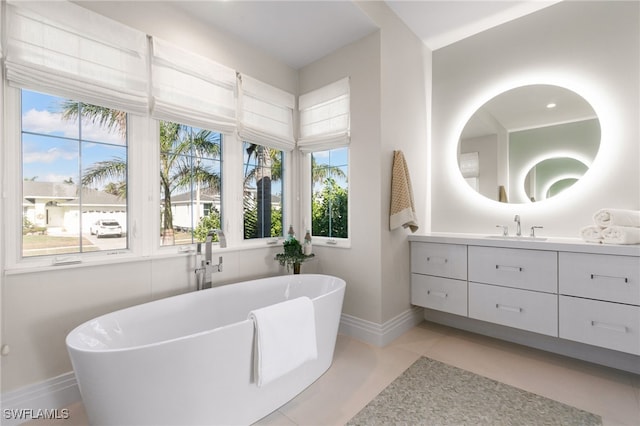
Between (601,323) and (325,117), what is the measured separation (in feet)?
8.62

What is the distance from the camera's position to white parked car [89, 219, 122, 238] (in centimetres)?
191

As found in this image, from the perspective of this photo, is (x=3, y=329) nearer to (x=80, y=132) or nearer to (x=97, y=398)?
(x=97, y=398)

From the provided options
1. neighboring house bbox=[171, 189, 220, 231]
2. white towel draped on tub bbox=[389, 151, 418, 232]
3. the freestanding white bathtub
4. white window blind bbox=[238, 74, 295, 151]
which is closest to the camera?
the freestanding white bathtub

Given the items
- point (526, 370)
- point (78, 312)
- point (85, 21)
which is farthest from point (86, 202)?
point (526, 370)

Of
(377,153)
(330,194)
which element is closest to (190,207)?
(330,194)

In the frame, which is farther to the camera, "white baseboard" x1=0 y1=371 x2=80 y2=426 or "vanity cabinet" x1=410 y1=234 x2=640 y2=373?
"vanity cabinet" x1=410 y1=234 x2=640 y2=373

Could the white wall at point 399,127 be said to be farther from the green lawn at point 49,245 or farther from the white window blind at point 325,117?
the green lawn at point 49,245

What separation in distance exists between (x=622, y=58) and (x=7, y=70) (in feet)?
13.1

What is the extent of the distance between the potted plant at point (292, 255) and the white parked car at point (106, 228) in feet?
4.25

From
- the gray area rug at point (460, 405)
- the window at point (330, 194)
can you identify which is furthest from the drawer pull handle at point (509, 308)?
the window at point (330, 194)

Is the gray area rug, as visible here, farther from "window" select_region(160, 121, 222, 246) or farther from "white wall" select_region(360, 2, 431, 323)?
"window" select_region(160, 121, 222, 246)

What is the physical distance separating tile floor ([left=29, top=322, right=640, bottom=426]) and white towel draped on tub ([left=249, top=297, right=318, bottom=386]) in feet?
0.99

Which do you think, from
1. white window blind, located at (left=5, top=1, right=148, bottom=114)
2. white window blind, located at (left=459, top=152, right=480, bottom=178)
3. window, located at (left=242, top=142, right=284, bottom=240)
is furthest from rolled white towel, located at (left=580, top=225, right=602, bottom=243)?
white window blind, located at (left=5, top=1, right=148, bottom=114)

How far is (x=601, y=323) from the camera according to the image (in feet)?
6.22
